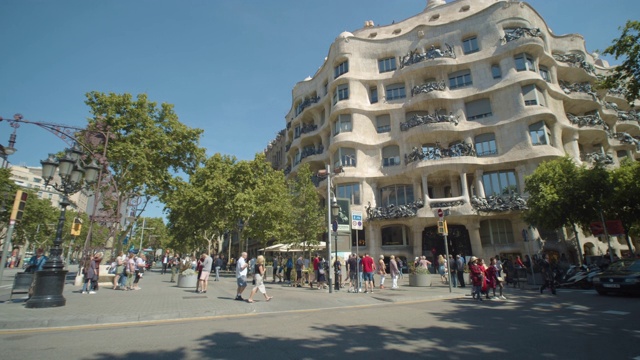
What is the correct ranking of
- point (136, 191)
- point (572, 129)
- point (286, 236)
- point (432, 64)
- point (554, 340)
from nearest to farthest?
point (554, 340), point (286, 236), point (136, 191), point (572, 129), point (432, 64)

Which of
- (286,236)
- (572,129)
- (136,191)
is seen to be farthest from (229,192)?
(572,129)

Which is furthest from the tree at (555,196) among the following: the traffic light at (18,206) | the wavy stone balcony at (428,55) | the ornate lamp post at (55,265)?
the traffic light at (18,206)

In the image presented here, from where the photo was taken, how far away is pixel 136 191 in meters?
26.5

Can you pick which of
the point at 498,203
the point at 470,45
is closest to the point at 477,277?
the point at 498,203

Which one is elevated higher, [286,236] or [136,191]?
[136,191]

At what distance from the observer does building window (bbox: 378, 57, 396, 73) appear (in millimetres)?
33562

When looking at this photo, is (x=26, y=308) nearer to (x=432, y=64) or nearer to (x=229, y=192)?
(x=229, y=192)

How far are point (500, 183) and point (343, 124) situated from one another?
1497 centimetres

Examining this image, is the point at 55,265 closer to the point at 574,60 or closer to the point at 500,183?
the point at 500,183

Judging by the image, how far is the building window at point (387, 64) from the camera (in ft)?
110

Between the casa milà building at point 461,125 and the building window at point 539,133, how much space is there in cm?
8

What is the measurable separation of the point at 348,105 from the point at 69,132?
2276 cm

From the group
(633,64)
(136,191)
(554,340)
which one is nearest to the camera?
(554,340)

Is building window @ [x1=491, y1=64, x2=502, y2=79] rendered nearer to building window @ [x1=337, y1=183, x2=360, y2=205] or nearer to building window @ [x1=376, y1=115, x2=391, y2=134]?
building window @ [x1=376, y1=115, x2=391, y2=134]
